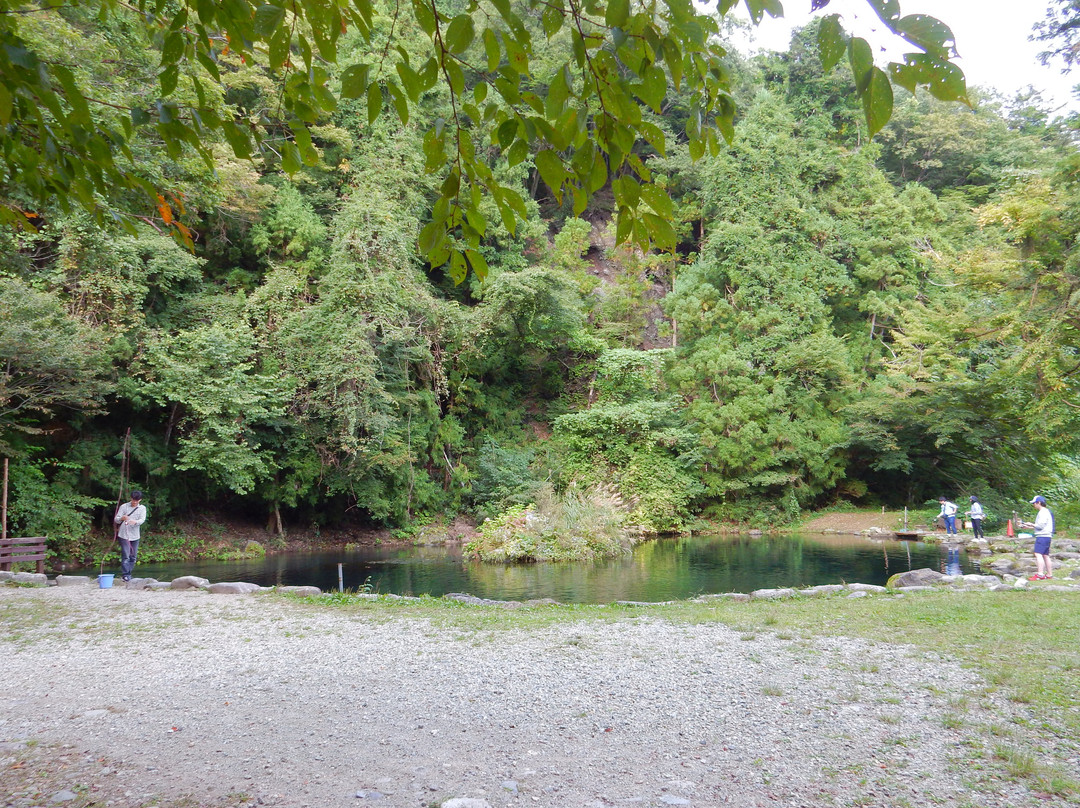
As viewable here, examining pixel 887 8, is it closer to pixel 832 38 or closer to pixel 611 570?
pixel 832 38

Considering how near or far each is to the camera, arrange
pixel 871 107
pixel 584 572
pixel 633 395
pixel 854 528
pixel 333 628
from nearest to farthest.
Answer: pixel 871 107 → pixel 333 628 → pixel 584 572 → pixel 854 528 → pixel 633 395

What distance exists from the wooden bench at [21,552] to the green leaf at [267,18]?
10824 millimetres

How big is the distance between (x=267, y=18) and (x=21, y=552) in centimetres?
1152

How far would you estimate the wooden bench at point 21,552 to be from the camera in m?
9.55

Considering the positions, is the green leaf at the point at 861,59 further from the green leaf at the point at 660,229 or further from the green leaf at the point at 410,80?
the green leaf at the point at 410,80

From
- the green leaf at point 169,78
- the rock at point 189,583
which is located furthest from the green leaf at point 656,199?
the rock at point 189,583

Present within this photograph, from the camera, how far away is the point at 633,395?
2138 centimetres

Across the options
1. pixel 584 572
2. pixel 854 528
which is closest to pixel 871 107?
pixel 584 572

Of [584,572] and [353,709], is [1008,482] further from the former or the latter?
[353,709]

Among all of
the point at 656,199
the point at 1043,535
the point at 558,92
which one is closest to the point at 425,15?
the point at 558,92

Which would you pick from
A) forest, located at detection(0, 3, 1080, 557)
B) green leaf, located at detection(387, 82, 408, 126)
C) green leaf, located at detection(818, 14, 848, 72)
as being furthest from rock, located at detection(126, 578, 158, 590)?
green leaf, located at detection(818, 14, 848, 72)

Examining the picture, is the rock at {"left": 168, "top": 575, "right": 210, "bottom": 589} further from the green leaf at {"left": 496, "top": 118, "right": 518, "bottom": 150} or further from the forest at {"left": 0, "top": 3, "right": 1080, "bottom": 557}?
the green leaf at {"left": 496, "top": 118, "right": 518, "bottom": 150}

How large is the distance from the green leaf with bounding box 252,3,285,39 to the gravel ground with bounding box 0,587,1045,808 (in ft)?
8.54

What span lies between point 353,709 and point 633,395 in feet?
60.0
